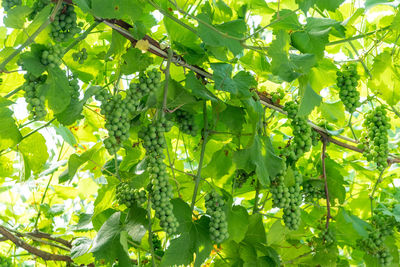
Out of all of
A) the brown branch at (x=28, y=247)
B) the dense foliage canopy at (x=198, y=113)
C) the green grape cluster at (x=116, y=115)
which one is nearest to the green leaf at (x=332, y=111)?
the dense foliage canopy at (x=198, y=113)

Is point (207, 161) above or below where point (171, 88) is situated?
below

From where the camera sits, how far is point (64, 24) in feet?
3.80

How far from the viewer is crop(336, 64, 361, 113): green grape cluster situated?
5.24 ft

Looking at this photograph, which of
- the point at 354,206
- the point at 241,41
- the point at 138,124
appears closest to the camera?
the point at 241,41

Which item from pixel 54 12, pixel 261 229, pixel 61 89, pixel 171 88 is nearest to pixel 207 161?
pixel 261 229

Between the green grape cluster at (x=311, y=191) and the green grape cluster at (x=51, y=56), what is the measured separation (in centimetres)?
106

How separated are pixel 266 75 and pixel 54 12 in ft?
3.08

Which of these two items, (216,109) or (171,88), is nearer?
(171,88)

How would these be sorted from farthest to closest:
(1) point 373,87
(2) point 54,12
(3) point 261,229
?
(1) point 373,87 → (3) point 261,229 → (2) point 54,12

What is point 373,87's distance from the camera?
172 cm

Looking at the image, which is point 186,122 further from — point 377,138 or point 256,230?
point 377,138

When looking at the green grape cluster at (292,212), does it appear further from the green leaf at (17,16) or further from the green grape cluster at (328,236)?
the green leaf at (17,16)

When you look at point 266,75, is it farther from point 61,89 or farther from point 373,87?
point 61,89

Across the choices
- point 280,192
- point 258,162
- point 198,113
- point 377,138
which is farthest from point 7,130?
point 377,138
